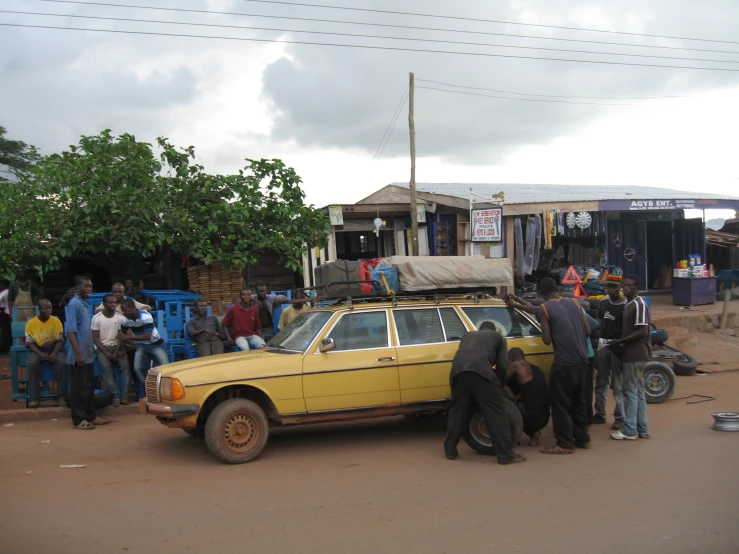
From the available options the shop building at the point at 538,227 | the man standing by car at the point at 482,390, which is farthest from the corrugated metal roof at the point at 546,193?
the man standing by car at the point at 482,390

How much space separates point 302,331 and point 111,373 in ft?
11.8

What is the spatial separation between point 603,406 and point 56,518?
20.2 feet

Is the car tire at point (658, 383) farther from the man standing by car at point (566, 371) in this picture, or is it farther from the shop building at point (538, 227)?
the shop building at point (538, 227)

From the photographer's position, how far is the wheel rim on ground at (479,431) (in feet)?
22.6

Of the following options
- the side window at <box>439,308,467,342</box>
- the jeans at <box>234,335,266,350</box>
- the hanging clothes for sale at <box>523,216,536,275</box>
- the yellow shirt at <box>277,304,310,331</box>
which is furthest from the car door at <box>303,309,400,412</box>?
the hanging clothes for sale at <box>523,216,536,275</box>

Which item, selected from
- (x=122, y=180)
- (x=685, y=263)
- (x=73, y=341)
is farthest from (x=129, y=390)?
(x=685, y=263)

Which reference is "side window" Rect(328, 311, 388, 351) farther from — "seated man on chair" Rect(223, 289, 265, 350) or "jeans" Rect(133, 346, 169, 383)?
Result: "jeans" Rect(133, 346, 169, 383)

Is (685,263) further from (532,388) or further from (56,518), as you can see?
(56,518)

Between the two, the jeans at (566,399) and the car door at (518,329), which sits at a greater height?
the car door at (518,329)

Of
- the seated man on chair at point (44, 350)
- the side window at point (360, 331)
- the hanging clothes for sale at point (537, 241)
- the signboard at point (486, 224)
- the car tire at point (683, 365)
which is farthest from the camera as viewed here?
the hanging clothes for sale at point (537, 241)

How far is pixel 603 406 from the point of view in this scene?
27.1 ft

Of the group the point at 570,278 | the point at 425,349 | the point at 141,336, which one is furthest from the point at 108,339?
the point at 570,278

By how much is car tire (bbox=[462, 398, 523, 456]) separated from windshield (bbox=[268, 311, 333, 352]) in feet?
6.14

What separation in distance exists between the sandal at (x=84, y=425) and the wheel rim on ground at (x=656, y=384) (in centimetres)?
759
